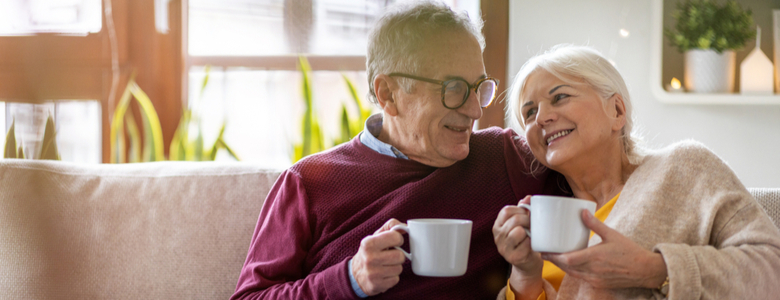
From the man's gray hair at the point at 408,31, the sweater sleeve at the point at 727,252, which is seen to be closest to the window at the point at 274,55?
the man's gray hair at the point at 408,31

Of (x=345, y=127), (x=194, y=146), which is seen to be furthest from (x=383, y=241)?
(x=194, y=146)

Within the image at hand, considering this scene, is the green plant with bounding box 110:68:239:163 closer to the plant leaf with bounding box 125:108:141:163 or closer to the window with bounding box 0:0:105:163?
the plant leaf with bounding box 125:108:141:163

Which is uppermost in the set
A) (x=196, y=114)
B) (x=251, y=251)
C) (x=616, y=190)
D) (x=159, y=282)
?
(x=196, y=114)

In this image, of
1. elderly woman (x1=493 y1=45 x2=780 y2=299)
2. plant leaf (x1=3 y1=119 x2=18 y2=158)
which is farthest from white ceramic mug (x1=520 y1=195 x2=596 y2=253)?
plant leaf (x1=3 y1=119 x2=18 y2=158)

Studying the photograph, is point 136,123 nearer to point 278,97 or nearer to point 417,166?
point 278,97

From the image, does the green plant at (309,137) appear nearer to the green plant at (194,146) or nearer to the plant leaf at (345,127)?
the plant leaf at (345,127)

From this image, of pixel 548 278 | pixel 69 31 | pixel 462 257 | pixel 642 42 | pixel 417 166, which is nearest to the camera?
pixel 462 257

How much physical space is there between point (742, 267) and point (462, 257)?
50 cm

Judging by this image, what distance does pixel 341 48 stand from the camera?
8.89 feet

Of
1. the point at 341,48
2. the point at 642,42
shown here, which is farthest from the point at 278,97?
the point at 642,42

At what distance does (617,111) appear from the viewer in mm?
1245

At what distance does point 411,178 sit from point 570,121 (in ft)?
1.30

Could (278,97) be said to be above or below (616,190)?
above

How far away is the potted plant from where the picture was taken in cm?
210
